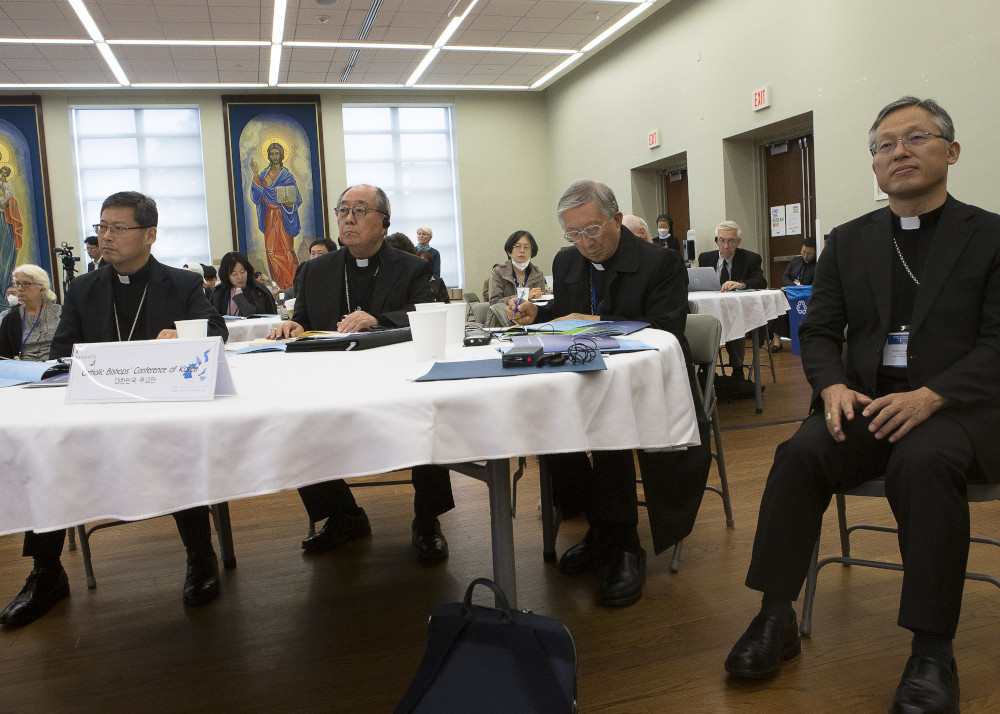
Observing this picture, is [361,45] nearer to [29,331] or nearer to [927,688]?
[29,331]

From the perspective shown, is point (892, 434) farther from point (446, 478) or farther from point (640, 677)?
point (446, 478)

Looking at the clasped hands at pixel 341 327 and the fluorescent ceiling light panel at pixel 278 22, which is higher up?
the fluorescent ceiling light panel at pixel 278 22

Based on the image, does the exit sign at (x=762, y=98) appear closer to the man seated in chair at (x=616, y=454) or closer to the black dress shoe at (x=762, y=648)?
the man seated in chair at (x=616, y=454)

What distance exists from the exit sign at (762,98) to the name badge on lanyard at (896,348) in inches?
258

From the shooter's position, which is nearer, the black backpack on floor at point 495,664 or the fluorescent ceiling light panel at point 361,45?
the black backpack on floor at point 495,664

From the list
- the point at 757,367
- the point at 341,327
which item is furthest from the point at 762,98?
the point at 341,327

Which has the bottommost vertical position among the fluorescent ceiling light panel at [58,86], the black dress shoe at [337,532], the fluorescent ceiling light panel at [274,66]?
the black dress shoe at [337,532]

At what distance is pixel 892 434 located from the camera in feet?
5.38

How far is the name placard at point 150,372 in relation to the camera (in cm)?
118

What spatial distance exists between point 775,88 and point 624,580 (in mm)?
6794

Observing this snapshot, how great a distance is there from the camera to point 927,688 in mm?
1452

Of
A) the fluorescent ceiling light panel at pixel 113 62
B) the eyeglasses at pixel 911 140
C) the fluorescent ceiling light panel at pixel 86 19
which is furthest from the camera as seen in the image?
the fluorescent ceiling light panel at pixel 113 62

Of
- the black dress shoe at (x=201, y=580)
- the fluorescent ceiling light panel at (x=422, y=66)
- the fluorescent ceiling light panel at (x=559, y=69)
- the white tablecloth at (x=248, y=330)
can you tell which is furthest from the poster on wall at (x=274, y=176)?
the black dress shoe at (x=201, y=580)

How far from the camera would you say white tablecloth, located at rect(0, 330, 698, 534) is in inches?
41.6
